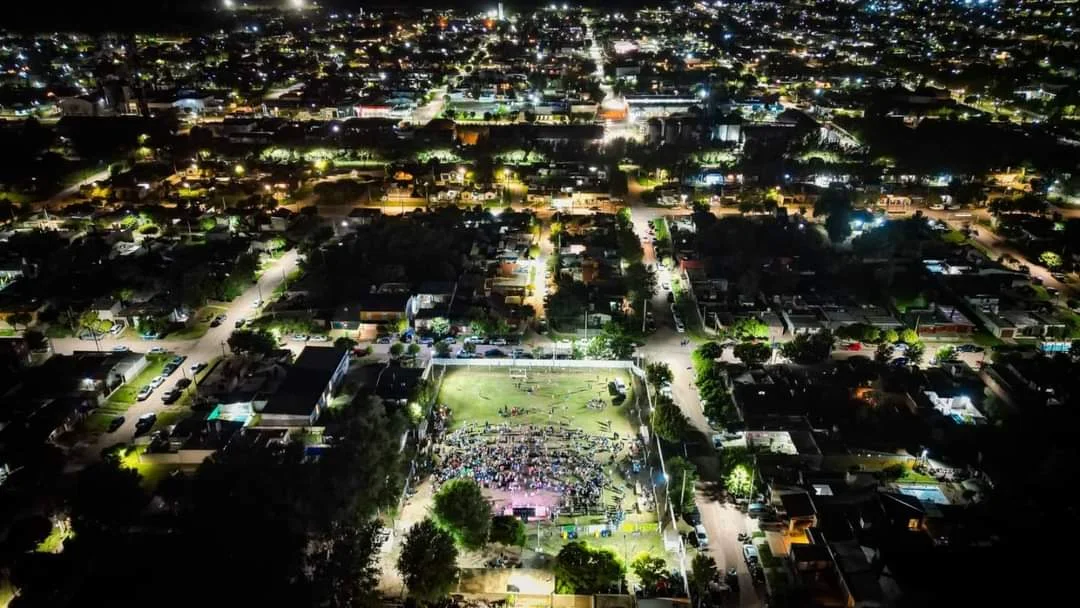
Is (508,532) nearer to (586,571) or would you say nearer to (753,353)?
(586,571)

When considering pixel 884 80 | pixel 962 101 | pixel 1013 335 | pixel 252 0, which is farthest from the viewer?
pixel 252 0

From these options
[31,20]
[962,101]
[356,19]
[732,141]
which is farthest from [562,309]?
[356,19]

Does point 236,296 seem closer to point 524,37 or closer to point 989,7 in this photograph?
point 524,37

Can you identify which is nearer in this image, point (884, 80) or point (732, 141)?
point (732, 141)

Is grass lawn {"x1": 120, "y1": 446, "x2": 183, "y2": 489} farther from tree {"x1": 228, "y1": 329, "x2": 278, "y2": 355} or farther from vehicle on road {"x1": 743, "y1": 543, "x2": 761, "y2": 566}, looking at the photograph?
vehicle on road {"x1": 743, "y1": 543, "x2": 761, "y2": 566}

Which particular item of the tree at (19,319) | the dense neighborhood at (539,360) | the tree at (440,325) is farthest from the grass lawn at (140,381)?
the tree at (440,325)

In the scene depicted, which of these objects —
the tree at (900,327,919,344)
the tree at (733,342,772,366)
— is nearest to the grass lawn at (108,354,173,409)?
the tree at (733,342,772,366)

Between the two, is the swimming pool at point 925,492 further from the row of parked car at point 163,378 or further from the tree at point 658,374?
the row of parked car at point 163,378
